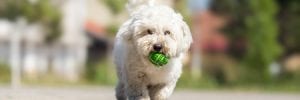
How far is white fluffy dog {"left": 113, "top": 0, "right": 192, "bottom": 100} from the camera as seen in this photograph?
32.6 feet

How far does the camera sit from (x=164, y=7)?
1083cm

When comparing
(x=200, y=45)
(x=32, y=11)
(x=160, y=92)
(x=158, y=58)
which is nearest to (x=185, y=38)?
(x=158, y=58)

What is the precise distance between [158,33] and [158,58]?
0.29 metres

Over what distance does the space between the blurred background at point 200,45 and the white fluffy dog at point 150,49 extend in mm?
22367

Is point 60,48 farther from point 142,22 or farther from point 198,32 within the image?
point 142,22

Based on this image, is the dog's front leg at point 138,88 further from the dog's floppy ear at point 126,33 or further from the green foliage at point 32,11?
the green foliage at point 32,11

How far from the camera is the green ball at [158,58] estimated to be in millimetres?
9953

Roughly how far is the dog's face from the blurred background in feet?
75.0

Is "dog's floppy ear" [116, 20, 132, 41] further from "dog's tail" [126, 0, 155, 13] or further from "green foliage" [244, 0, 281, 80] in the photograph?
"green foliage" [244, 0, 281, 80]

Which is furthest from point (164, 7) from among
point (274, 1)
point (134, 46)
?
point (274, 1)

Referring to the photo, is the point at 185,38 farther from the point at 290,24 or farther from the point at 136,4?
the point at 290,24

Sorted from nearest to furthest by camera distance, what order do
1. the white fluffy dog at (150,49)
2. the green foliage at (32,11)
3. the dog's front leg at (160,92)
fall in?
the white fluffy dog at (150,49) → the dog's front leg at (160,92) → the green foliage at (32,11)

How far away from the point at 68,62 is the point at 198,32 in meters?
5.84

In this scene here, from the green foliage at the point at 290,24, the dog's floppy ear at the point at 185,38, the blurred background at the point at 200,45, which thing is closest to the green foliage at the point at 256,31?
the blurred background at the point at 200,45
